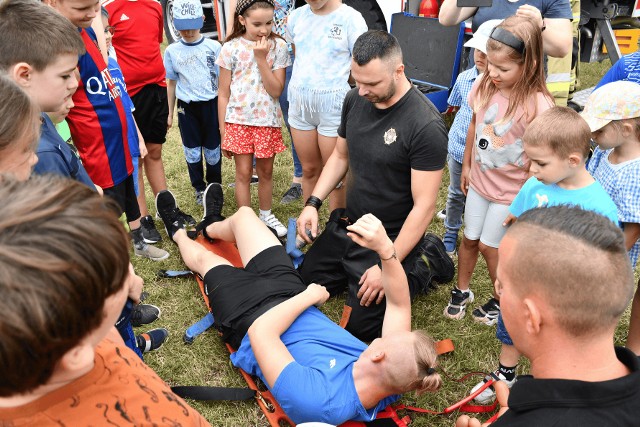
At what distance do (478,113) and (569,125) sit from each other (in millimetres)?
776

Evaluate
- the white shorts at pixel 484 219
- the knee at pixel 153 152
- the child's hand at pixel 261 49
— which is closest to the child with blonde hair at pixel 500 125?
Answer: the white shorts at pixel 484 219

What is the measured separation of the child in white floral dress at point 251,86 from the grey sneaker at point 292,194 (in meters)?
0.68

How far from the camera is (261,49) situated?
13.0ft

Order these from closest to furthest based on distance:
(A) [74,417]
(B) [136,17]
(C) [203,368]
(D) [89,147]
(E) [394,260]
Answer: (A) [74,417] → (E) [394,260] → (C) [203,368] → (D) [89,147] → (B) [136,17]

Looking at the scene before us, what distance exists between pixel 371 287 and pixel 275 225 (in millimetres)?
1615

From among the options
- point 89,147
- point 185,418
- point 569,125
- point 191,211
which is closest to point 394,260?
point 569,125

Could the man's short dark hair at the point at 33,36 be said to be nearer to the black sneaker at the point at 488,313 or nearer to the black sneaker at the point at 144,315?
the black sneaker at the point at 144,315

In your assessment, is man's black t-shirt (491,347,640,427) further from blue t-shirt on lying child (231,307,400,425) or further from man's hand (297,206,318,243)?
man's hand (297,206,318,243)

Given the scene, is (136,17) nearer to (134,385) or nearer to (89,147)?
(89,147)

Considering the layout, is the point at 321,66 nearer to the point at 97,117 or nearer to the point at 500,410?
the point at 97,117

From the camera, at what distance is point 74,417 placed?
1100 mm

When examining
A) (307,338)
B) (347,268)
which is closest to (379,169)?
(347,268)

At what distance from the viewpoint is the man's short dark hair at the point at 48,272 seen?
89 centimetres

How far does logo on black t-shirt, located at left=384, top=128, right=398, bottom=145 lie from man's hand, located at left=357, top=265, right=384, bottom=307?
0.78 metres
